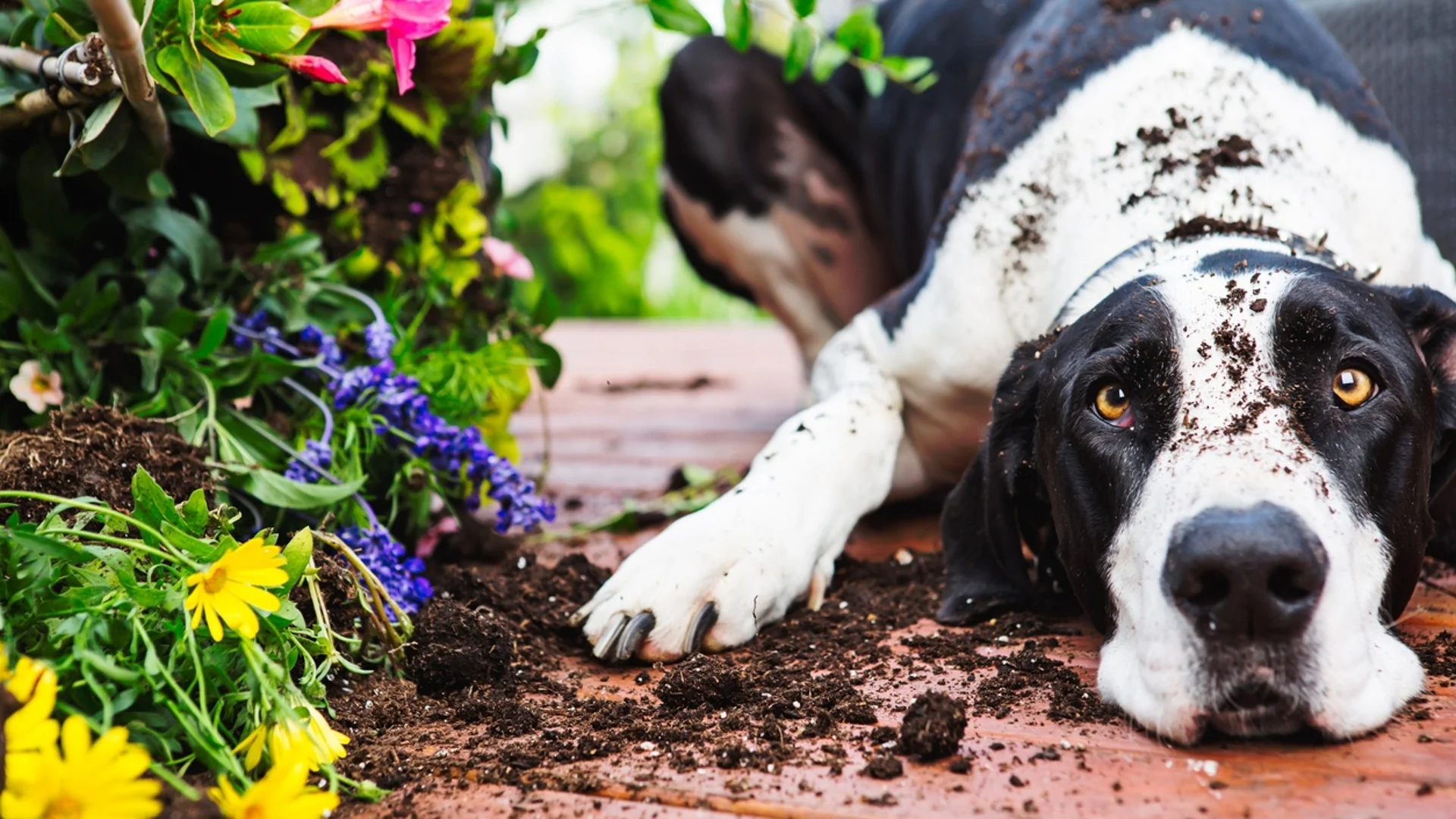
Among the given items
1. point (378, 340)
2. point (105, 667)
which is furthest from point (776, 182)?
point (105, 667)

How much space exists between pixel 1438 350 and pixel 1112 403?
0.56m

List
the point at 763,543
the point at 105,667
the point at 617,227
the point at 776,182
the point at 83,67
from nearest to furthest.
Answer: the point at 105,667
the point at 83,67
the point at 763,543
the point at 776,182
the point at 617,227

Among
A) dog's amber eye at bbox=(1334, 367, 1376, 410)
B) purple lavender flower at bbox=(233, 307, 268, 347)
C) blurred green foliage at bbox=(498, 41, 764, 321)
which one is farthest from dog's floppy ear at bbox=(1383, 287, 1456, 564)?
blurred green foliage at bbox=(498, 41, 764, 321)

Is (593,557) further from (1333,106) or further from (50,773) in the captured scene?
(1333,106)

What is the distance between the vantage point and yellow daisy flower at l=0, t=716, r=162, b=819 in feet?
3.35

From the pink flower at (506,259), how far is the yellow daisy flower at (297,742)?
1.51m

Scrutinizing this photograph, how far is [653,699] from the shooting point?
177 cm

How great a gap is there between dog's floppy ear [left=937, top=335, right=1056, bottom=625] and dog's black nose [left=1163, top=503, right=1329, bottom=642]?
1.83ft

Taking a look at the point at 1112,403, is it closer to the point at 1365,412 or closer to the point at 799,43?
the point at 1365,412

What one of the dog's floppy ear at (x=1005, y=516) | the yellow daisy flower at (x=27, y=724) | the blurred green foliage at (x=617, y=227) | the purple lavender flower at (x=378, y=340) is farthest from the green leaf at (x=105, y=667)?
the blurred green foliage at (x=617, y=227)

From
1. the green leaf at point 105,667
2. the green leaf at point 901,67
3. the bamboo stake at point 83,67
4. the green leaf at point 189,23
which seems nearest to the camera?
the green leaf at point 105,667

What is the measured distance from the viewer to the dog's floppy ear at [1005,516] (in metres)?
2.01

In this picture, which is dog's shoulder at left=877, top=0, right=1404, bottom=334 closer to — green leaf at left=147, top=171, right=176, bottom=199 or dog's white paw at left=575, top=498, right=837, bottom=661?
dog's white paw at left=575, top=498, right=837, bottom=661

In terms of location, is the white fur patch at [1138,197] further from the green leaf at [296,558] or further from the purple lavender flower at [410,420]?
the green leaf at [296,558]
